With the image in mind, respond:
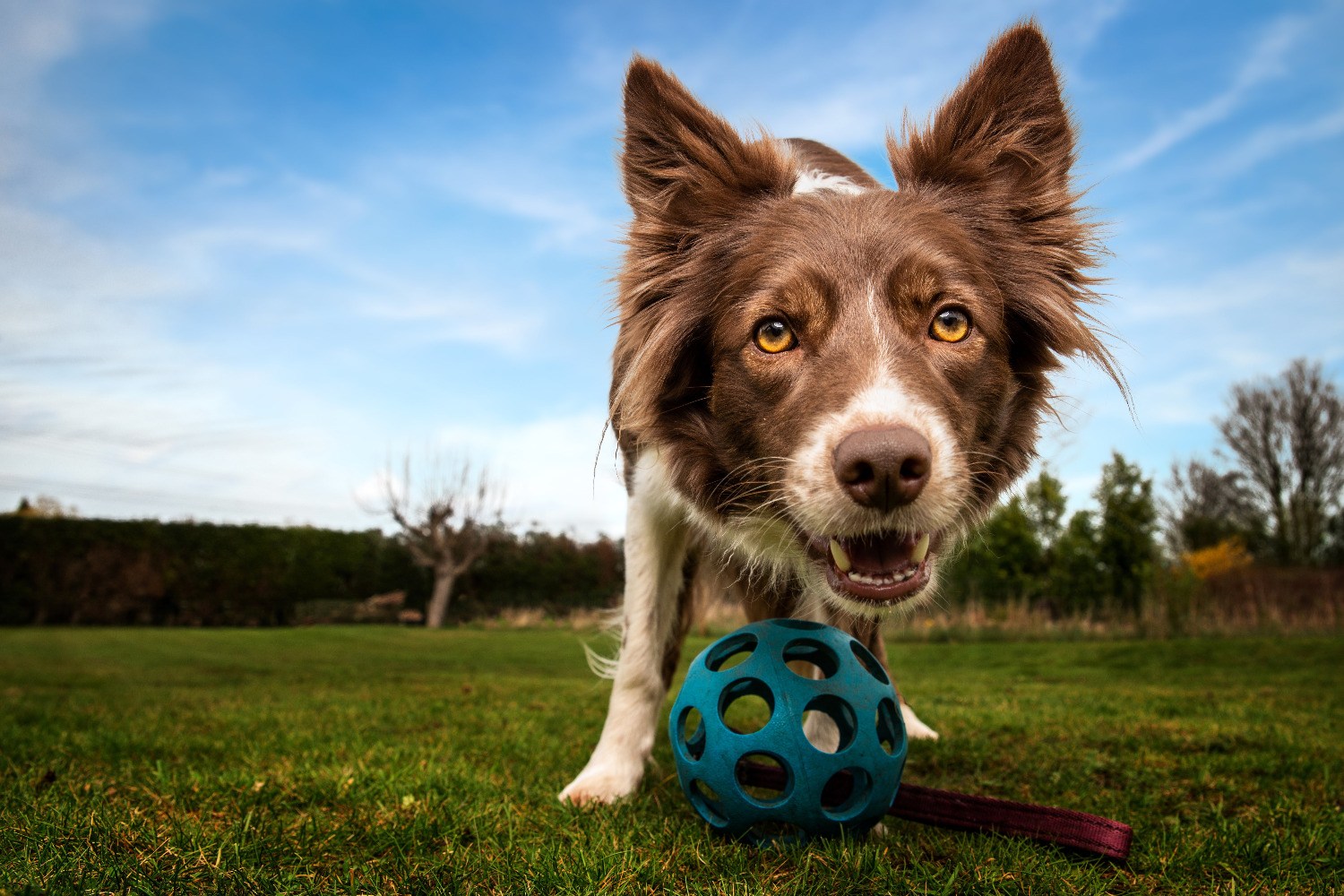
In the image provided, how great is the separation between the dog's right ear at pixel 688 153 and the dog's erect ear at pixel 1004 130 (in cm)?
58

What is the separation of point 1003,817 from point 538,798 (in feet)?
5.60

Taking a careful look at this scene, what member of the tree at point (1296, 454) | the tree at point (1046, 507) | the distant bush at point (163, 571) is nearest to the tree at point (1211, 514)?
the tree at point (1296, 454)

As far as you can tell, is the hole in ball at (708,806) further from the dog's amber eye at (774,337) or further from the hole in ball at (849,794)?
the dog's amber eye at (774,337)

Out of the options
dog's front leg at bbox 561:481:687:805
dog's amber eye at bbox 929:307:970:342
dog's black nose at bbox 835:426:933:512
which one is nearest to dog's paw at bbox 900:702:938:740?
dog's front leg at bbox 561:481:687:805

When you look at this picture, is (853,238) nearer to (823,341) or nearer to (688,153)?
(823,341)

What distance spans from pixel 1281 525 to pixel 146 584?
40.1 meters

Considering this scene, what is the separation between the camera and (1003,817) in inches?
115

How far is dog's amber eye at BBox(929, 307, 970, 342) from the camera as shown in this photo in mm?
3072

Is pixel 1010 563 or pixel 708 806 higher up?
pixel 1010 563

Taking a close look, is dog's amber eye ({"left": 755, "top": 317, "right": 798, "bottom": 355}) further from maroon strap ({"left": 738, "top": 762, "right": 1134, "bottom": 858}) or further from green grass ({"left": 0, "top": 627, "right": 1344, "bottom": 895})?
green grass ({"left": 0, "top": 627, "right": 1344, "bottom": 895})

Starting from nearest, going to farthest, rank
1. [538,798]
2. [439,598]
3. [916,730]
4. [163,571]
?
[538,798] < [916,730] < [163,571] < [439,598]

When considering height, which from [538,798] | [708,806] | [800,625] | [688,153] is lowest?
[538,798]

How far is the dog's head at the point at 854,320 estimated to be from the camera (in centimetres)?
272

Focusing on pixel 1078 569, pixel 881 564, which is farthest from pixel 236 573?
pixel 881 564
